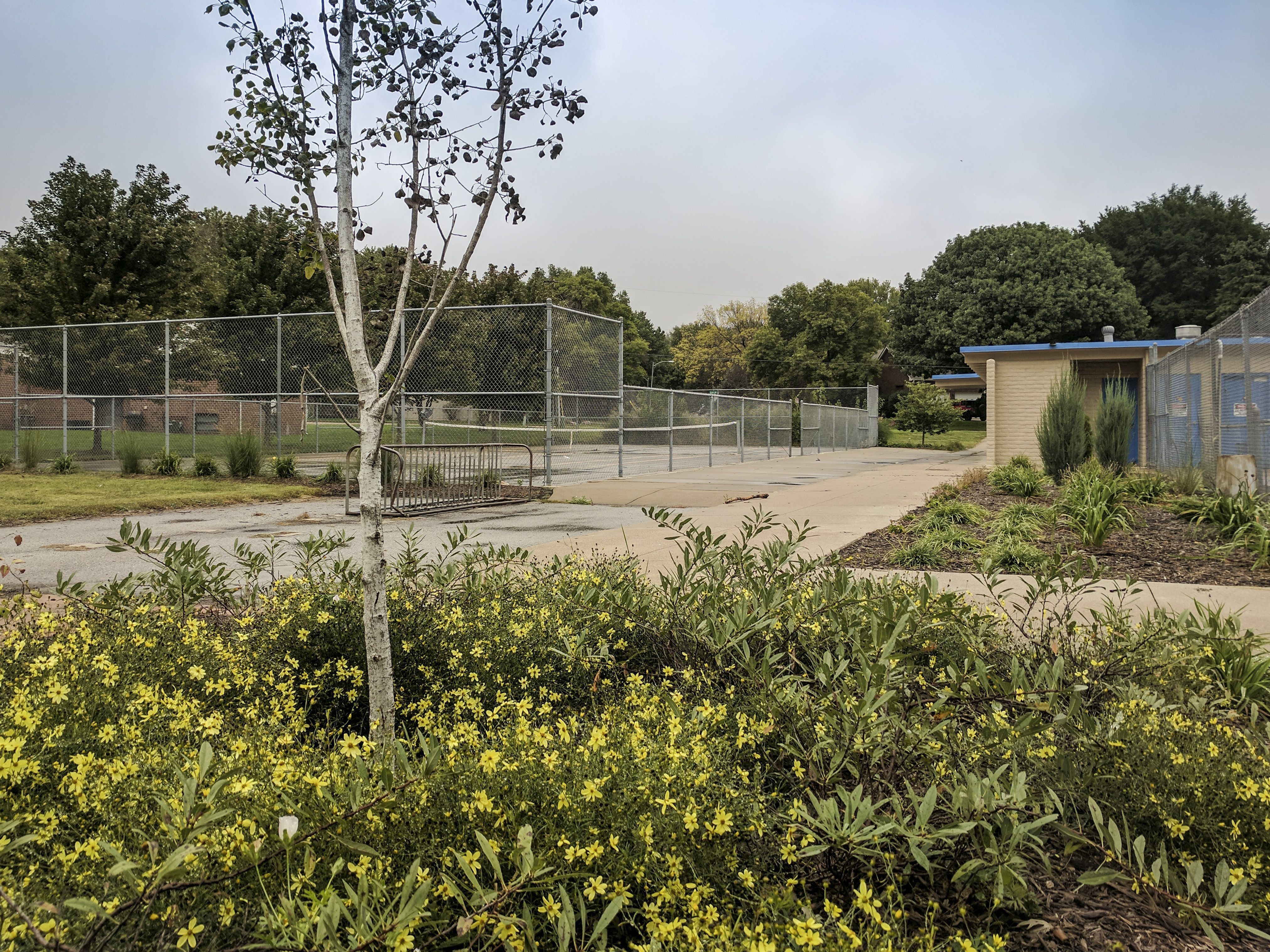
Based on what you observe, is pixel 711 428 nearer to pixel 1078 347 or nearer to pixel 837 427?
pixel 1078 347

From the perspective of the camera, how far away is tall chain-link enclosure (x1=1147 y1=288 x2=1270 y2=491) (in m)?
9.64

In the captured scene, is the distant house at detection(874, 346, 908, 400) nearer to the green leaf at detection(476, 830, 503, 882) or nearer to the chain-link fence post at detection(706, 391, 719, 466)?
the chain-link fence post at detection(706, 391, 719, 466)

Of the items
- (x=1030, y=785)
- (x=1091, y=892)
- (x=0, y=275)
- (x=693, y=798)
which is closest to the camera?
(x=693, y=798)

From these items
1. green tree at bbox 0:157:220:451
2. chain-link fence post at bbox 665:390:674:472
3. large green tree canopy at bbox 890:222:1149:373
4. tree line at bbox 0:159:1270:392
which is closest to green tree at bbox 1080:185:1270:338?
tree line at bbox 0:159:1270:392

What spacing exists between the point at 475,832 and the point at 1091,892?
1520 millimetres

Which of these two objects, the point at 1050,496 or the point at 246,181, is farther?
the point at 1050,496

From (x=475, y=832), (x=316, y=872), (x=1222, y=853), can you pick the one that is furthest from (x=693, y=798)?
(x=1222, y=853)

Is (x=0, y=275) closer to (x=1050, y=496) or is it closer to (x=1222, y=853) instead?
(x=1050, y=496)

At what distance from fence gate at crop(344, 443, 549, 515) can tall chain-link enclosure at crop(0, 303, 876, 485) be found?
1.71 ft

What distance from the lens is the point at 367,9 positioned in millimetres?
3211

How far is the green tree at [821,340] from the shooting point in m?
63.7

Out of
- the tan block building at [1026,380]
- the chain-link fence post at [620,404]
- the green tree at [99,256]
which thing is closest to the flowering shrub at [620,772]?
the chain-link fence post at [620,404]

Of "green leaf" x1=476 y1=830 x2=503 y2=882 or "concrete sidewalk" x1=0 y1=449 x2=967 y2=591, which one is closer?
"green leaf" x1=476 y1=830 x2=503 y2=882

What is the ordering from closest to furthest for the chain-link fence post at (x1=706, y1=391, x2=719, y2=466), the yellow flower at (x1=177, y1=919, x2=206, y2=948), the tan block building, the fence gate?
the yellow flower at (x1=177, y1=919, x2=206, y2=948), the fence gate, the tan block building, the chain-link fence post at (x1=706, y1=391, x2=719, y2=466)
